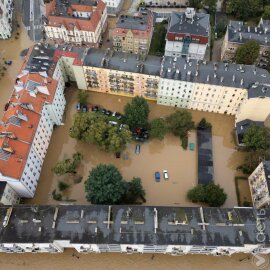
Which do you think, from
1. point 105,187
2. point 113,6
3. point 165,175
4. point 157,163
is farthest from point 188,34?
point 105,187

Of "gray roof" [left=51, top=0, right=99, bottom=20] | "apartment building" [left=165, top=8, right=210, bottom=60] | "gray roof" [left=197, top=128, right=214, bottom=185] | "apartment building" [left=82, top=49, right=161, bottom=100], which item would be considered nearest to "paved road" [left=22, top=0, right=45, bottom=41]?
"gray roof" [left=51, top=0, right=99, bottom=20]

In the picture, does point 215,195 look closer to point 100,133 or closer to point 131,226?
point 131,226

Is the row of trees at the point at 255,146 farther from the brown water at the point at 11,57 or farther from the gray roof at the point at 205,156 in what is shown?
the brown water at the point at 11,57

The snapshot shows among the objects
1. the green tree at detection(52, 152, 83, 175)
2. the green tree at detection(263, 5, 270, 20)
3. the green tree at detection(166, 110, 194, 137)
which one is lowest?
the green tree at detection(52, 152, 83, 175)

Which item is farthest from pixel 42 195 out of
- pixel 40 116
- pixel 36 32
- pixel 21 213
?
pixel 36 32

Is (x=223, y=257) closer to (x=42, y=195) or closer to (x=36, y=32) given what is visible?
(x=42, y=195)

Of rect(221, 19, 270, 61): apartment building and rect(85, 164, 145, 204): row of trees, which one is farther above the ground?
rect(221, 19, 270, 61): apartment building

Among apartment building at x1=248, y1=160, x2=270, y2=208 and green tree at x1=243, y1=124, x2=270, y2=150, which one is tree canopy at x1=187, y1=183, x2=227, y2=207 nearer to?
apartment building at x1=248, y1=160, x2=270, y2=208

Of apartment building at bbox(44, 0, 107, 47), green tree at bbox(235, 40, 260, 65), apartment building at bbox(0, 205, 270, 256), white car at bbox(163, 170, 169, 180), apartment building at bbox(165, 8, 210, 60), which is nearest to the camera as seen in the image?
apartment building at bbox(0, 205, 270, 256)

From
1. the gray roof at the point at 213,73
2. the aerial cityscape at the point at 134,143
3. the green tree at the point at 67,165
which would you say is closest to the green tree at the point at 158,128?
the aerial cityscape at the point at 134,143
